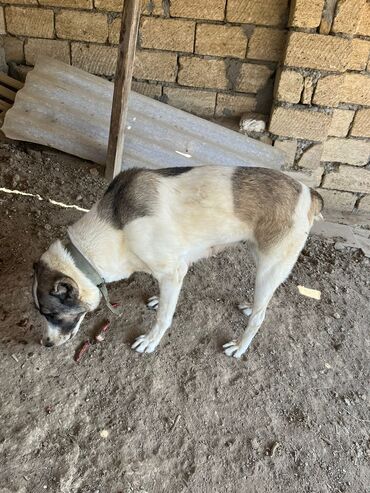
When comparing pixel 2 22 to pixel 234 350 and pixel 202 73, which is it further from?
pixel 234 350

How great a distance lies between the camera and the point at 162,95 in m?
5.32

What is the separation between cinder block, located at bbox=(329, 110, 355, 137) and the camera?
197 inches

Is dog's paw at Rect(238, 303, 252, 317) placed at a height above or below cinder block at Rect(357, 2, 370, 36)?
below

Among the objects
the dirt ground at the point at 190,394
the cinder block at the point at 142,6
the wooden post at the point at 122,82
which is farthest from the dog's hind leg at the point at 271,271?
the cinder block at the point at 142,6

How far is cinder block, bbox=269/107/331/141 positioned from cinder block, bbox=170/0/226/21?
4.18ft

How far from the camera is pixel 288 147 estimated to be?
5.12m

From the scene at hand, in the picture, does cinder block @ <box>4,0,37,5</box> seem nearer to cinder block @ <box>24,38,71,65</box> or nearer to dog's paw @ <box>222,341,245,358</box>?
cinder block @ <box>24,38,71,65</box>

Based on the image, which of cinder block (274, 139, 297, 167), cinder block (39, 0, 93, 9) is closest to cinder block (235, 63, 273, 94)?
cinder block (274, 139, 297, 167)

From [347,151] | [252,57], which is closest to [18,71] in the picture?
[252,57]

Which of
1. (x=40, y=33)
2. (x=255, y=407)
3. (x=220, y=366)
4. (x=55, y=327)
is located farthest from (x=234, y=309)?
(x=40, y=33)

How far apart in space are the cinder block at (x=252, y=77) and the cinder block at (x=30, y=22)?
2.42 m

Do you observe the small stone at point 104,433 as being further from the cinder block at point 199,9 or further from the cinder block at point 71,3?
the cinder block at point 71,3

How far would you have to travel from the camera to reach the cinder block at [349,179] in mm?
5391

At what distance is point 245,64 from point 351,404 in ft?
12.9
